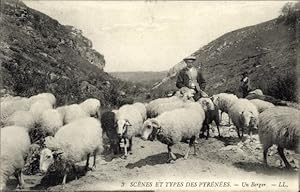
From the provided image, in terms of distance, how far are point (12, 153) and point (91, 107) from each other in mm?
2381

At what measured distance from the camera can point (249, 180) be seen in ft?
20.5

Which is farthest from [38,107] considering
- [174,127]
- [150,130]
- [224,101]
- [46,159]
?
[224,101]

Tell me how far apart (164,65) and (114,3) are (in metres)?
1.48

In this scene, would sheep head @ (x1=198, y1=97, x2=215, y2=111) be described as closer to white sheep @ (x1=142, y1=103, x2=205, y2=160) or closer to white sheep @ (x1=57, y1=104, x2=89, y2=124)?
white sheep @ (x1=142, y1=103, x2=205, y2=160)

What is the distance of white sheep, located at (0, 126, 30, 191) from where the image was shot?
563cm

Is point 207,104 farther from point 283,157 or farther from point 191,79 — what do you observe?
point 283,157

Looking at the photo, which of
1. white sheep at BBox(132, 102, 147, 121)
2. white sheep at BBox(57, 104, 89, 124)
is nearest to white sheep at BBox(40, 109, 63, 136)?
white sheep at BBox(57, 104, 89, 124)

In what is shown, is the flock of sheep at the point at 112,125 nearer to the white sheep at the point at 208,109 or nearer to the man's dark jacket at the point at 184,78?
the white sheep at the point at 208,109

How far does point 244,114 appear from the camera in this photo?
23.8 ft

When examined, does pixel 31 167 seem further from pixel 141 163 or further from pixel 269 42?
pixel 269 42

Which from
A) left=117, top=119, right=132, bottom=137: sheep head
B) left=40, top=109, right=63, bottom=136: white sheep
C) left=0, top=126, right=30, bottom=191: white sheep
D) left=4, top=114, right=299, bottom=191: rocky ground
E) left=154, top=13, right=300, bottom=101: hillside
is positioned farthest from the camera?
left=154, top=13, right=300, bottom=101: hillside

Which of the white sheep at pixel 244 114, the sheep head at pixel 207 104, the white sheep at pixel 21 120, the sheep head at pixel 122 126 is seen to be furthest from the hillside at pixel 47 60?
the white sheep at pixel 244 114

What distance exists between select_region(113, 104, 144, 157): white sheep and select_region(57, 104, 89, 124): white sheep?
62 cm

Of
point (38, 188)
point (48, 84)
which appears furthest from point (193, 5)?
point (38, 188)
